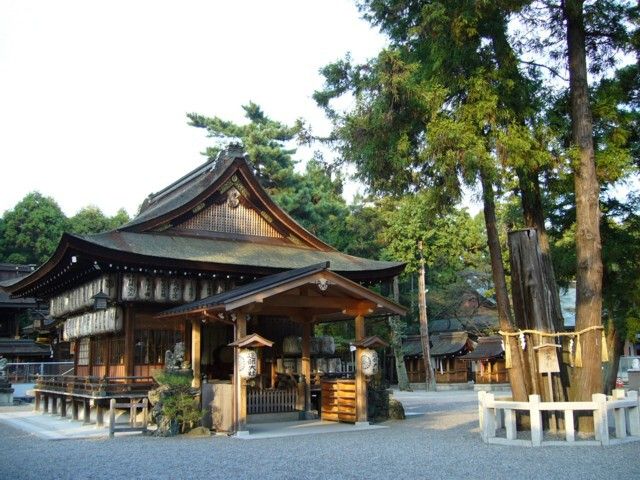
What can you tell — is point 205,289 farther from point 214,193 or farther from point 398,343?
point 398,343

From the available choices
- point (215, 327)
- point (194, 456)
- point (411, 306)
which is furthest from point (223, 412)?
point (411, 306)

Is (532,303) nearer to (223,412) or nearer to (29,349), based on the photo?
(223,412)

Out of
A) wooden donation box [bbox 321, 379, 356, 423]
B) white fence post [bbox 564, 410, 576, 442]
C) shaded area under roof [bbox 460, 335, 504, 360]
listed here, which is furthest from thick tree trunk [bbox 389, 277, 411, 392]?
white fence post [bbox 564, 410, 576, 442]

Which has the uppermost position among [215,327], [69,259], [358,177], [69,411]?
[358,177]

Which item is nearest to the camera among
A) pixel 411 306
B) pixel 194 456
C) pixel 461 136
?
pixel 194 456

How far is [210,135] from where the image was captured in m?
39.7

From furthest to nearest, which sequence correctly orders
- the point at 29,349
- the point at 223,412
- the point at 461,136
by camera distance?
1. the point at 29,349
2. the point at 223,412
3. the point at 461,136

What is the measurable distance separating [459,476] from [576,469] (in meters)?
1.72

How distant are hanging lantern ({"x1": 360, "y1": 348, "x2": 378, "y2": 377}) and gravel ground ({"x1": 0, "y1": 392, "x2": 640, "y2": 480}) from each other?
1.87m

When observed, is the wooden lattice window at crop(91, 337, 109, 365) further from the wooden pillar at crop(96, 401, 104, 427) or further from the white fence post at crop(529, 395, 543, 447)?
the white fence post at crop(529, 395, 543, 447)

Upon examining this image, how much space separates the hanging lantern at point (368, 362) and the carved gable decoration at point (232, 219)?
7178 mm

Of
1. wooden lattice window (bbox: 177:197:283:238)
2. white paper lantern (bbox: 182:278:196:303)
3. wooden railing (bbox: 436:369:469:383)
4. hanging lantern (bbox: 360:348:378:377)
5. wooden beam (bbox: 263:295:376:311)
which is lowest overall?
wooden railing (bbox: 436:369:469:383)

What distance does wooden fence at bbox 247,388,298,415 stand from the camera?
52.4 feet

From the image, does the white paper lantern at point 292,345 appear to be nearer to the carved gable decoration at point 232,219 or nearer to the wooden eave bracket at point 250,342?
the carved gable decoration at point 232,219
